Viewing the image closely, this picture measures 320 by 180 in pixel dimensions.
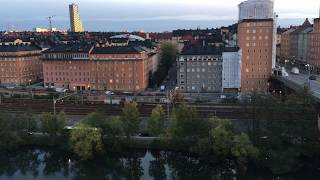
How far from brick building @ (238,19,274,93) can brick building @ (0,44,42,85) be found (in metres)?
36.7

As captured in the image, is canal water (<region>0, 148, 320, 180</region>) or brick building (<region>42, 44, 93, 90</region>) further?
brick building (<region>42, 44, 93, 90</region>)

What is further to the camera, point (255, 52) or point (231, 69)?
point (231, 69)

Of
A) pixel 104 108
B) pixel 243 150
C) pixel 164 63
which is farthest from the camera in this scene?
pixel 164 63

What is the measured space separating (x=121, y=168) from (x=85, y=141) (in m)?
3.88

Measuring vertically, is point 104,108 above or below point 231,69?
below

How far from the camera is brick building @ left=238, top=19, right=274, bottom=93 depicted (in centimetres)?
5425

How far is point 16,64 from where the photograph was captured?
68.2 metres

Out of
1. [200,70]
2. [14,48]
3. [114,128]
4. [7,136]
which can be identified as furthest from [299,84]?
[14,48]

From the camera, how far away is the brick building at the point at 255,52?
5425cm

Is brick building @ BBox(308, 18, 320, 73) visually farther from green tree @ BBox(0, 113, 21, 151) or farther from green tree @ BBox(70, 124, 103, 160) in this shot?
green tree @ BBox(0, 113, 21, 151)

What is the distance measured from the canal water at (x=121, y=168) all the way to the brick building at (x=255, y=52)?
73.9 feet

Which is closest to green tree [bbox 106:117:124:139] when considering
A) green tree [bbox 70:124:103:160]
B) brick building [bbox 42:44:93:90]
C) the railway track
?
green tree [bbox 70:124:103:160]

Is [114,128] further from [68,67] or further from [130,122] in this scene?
[68,67]

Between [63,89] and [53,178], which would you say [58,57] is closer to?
[63,89]
